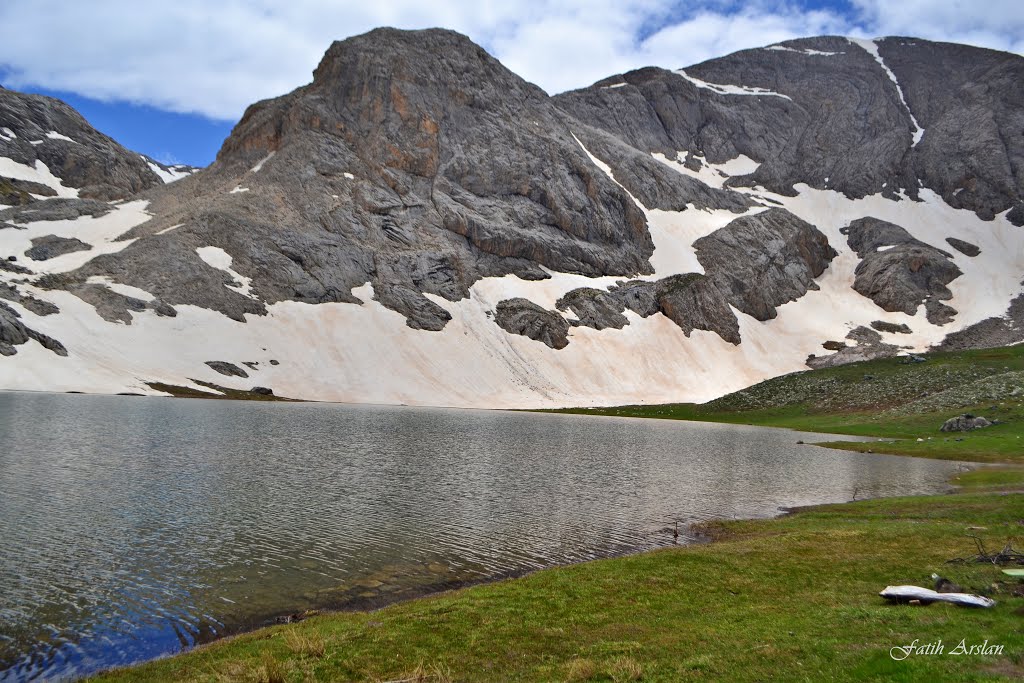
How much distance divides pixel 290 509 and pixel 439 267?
11911cm

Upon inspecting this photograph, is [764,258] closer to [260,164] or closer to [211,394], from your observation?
[260,164]

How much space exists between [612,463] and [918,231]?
7333 inches

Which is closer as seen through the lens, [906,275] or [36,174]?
[906,275]

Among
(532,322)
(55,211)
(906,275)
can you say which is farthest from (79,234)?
(906,275)

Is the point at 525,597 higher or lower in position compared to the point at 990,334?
lower

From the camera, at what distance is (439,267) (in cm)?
14525

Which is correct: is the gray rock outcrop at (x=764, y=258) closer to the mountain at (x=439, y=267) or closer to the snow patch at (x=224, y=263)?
the mountain at (x=439, y=267)

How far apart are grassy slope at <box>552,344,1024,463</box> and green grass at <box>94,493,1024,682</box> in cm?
4515

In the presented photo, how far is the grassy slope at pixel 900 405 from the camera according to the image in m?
64.8

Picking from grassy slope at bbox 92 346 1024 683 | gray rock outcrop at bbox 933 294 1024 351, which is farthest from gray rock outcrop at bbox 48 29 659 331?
grassy slope at bbox 92 346 1024 683

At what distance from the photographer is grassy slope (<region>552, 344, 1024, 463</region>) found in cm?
6478

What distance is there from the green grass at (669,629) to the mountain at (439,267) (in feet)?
300

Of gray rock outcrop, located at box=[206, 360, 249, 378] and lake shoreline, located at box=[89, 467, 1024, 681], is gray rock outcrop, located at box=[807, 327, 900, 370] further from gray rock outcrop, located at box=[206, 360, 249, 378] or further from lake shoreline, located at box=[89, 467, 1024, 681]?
lake shoreline, located at box=[89, 467, 1024, 681]

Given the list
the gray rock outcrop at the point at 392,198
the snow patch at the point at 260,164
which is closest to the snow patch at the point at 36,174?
the gray rock outcrop at the point at 392,198
